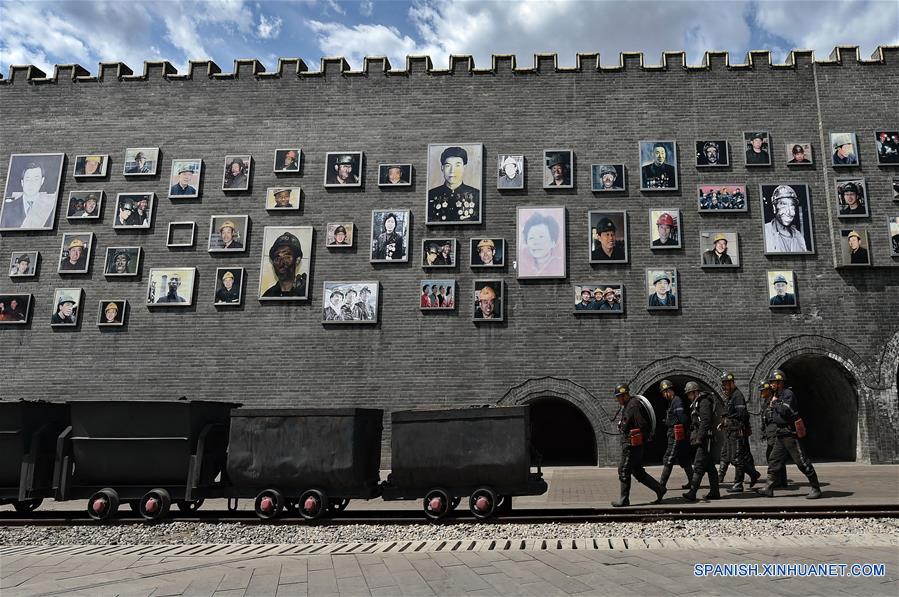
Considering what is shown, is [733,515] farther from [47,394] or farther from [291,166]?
[47,394]

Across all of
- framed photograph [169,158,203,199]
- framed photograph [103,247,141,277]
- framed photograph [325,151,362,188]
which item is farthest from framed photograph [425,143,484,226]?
framed photograph [103,247,141,277]

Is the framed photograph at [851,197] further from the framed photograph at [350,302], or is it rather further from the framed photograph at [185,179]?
the framed photograph at [185,179]

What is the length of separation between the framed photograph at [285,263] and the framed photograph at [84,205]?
5756mm

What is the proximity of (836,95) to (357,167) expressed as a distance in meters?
15.4

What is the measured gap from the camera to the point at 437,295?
18.0m

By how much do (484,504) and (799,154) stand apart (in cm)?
1614

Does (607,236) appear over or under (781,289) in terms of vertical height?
over

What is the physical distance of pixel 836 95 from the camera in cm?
1877

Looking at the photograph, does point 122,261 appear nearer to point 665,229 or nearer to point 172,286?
point 172,286

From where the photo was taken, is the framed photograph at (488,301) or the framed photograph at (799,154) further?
the framed photograph at (799,154)

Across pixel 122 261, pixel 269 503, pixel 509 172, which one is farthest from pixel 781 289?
pixel 122 261

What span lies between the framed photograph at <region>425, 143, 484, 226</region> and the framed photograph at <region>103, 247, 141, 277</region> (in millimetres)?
9343

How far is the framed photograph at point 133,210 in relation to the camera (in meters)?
19.2

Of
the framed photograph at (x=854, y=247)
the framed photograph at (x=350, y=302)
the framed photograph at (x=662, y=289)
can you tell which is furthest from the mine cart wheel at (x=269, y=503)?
the framed photograph at (x=854, y=247)
